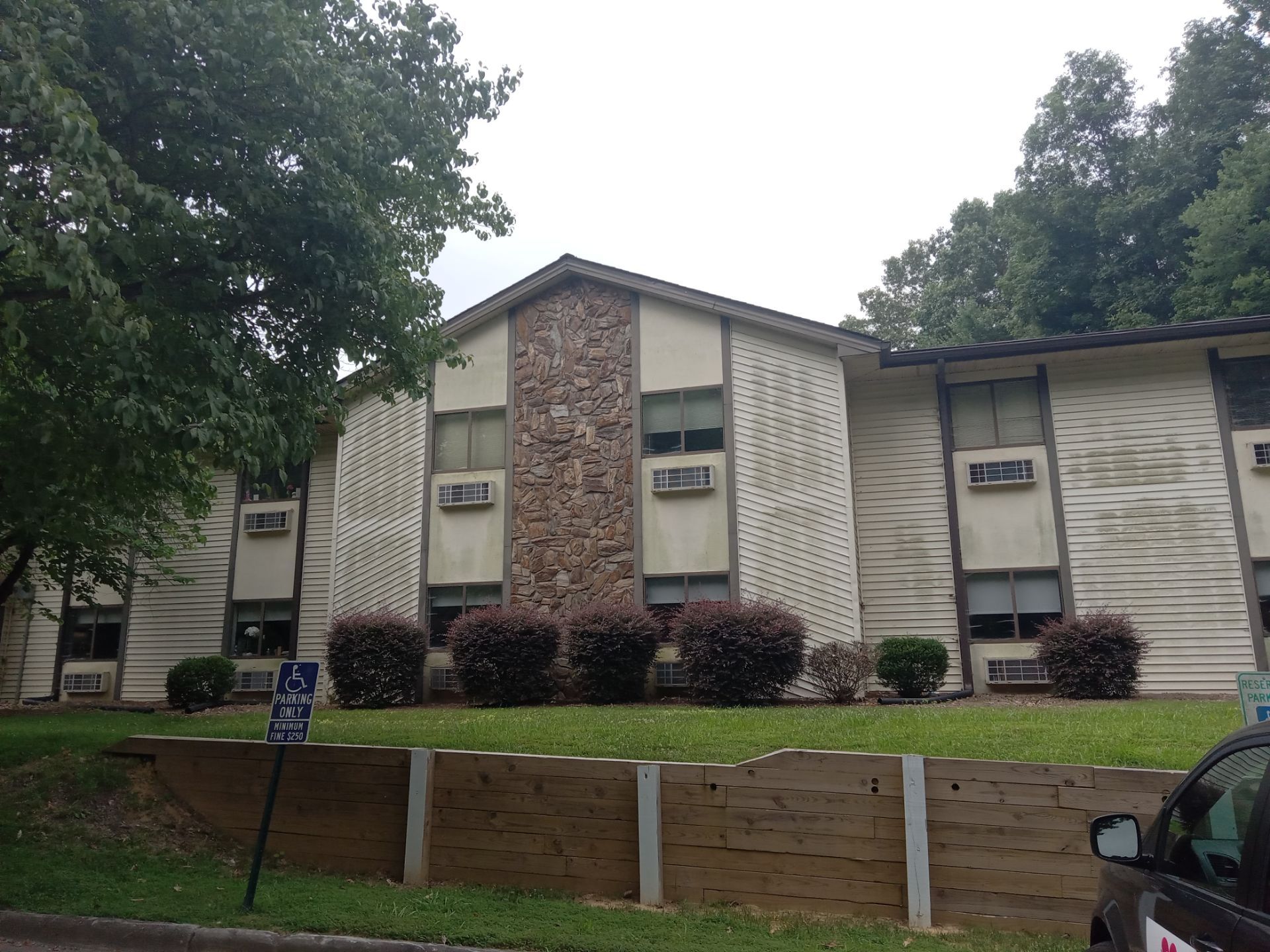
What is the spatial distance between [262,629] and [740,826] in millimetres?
15985

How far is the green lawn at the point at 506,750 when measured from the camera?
21.4ft

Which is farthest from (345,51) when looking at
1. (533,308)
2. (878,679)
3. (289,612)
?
(289,612)

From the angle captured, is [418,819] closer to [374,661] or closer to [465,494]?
[374,661]

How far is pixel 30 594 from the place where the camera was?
20.2 meters

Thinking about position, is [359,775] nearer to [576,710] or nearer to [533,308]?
[576,710]

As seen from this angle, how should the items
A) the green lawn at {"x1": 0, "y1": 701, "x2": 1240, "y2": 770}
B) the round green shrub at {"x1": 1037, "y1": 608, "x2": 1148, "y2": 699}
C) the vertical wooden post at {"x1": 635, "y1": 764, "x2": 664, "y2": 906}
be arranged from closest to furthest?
1. the vertical wooden post at {"x1": 635, "y1": 764, "x2": 664, "y2": 906}
2. the green lawn at {"x1": 0, "y1": 701, "x2": 1240, "y2": 770}
3. the round green shrub at {"x1": 1037, "y1": 608, "x2": 1148, "y2": 699}

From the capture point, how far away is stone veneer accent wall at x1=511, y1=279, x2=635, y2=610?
678 inches

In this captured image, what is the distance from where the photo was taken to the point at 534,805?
25.2ft

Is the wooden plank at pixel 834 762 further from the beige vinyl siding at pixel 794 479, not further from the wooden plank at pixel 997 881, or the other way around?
the beige vinyl siding at pixel 794 479

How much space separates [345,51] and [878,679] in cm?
1195

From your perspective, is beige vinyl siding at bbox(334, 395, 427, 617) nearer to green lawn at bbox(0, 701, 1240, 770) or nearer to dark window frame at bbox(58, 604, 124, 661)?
green lawn at bbox(0, 701, 1240, 770)

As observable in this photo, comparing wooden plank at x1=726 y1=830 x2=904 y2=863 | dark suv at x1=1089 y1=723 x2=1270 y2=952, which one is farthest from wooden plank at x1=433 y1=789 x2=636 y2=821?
dark suv at x1=1089 y1=723 x2=1270 y2=952

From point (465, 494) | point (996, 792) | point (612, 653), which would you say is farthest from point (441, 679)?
point (996, 792)

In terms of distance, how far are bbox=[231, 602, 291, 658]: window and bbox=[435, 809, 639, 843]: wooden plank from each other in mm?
13588
